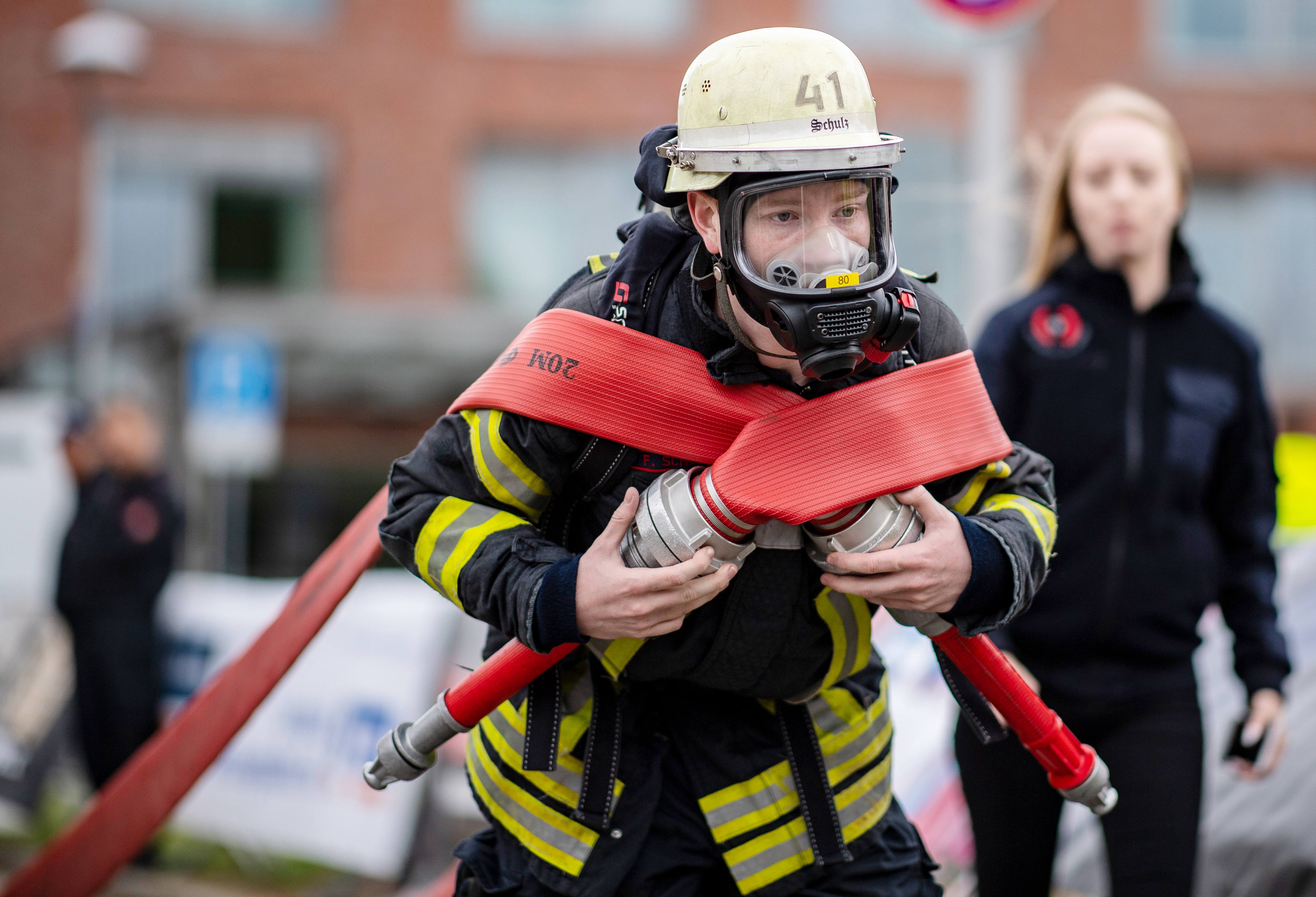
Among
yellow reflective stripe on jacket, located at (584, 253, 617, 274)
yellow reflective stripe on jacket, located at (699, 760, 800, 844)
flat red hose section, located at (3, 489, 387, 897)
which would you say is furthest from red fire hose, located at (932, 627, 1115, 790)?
flat red hose section, located at (3, 489, 387, 897)

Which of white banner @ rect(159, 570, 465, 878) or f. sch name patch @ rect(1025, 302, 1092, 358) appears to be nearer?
f. sch name patch @ rect(1025, 302, 1092, 358)

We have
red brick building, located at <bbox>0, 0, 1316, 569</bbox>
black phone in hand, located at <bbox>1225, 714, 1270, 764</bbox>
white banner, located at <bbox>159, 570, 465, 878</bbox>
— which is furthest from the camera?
red brick building, located at <bbox>0, 0, 1316, 569</bbox>

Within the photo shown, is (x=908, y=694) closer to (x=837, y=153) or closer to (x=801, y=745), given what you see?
(x=801, y=745)

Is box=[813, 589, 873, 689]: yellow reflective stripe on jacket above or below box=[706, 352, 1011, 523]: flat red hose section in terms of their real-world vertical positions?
below

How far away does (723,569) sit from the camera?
1990 mm

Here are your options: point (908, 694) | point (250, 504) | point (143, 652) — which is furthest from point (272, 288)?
point (908, 694)

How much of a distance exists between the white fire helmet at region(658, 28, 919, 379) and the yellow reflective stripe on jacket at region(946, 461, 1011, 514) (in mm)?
321

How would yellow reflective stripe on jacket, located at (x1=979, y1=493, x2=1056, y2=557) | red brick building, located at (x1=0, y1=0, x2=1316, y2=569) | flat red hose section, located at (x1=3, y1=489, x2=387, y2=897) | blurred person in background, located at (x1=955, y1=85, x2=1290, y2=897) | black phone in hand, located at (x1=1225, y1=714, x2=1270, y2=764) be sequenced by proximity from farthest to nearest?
1. red brick building, located at (x1=0, y1=0, x2=1316, y2=569)
2. black phone in hand, located at (x1=1225, y1=714, x2=1270, y2=764)
3. blurred person in background, located at (x1=955, y1=85, x2=1290, y2=897)
4. flat red hose section, located at (x1=3, y1=489, x2=387, y2=897)
5. yellow reflective stripe on jacket, located at (x1=979, y1=493, x2=1056, y2=557)

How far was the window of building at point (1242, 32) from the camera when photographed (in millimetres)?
21922

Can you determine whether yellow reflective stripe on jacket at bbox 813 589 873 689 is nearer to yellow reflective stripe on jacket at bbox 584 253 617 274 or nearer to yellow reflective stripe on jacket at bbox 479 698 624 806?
yellow reflective stripe on jacket at bbox 479 698 624 806

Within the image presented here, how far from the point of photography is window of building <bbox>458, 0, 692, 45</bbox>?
21188 millimetres

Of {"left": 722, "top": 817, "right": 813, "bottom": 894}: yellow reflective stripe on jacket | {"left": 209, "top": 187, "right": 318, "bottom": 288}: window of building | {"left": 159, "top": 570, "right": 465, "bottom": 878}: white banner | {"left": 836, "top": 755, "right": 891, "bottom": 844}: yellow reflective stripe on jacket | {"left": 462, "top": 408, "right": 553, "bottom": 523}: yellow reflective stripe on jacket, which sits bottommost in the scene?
{"left": 159, "top": 570, "right": 465, "bottom": 878}: white banner

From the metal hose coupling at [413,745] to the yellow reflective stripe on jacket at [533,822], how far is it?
0.12 meters

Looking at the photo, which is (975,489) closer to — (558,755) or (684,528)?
(684,528)
